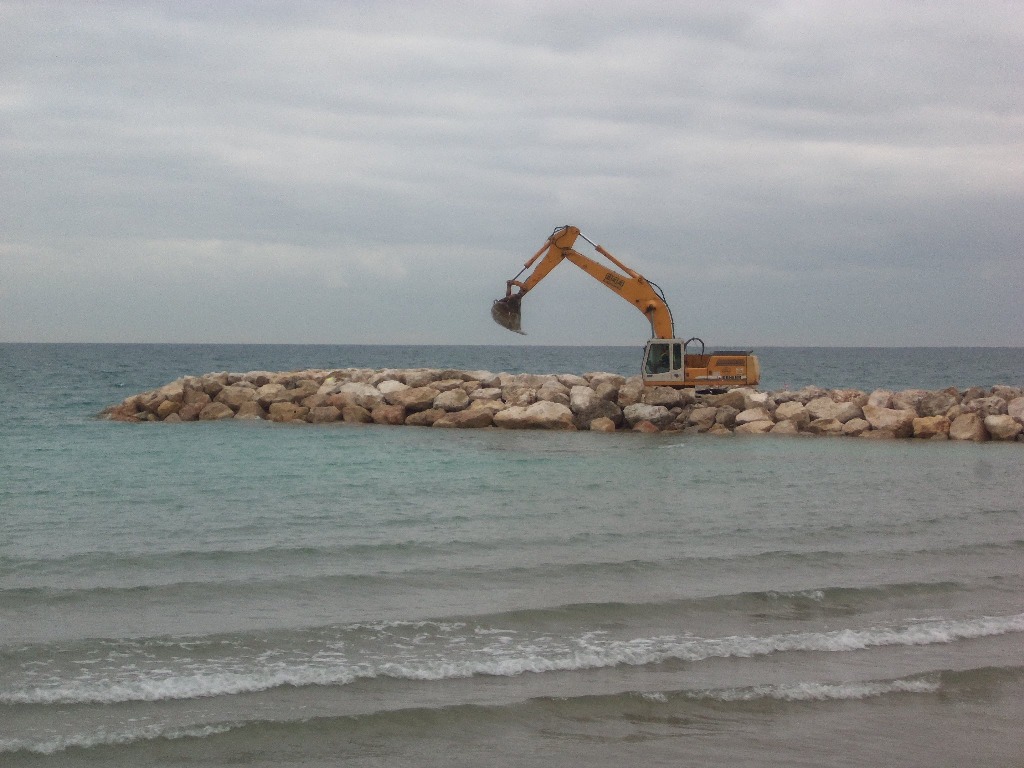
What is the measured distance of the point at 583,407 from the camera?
2355 centimetres

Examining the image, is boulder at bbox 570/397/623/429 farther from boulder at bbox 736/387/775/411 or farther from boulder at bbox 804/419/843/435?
boulder at bbox 804/419/843/435

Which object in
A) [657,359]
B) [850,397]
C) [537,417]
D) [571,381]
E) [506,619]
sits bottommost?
[506,619]

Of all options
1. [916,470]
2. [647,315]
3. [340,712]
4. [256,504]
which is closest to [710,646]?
[340,712]

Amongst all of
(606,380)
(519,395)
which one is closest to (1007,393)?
(606,380)

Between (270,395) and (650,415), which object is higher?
(270,395)

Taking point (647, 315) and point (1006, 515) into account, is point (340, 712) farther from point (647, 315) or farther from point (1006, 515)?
point (647, 315)

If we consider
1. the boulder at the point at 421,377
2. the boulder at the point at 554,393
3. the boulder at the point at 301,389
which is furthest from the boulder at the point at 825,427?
the boulder at the point at 301,389

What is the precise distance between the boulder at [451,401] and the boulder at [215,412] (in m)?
5.40

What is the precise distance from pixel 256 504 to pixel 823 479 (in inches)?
338

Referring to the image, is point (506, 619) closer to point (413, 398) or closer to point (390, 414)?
point (390, 414)

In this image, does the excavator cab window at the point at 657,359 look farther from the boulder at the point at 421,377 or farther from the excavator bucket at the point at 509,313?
the boulder at the point at 421,377

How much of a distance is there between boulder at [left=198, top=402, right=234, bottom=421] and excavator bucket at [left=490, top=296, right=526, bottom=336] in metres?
7.60

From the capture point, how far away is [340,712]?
20.4 ft

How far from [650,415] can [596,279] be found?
378cm
